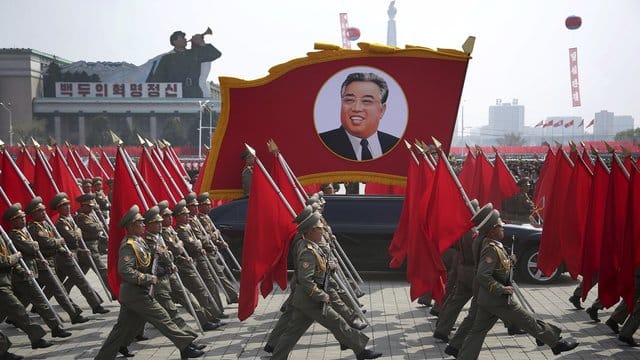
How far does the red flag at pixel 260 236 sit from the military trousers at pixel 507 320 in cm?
252

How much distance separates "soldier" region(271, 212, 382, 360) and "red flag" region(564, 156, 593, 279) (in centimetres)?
478

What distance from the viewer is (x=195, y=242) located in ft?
35.3

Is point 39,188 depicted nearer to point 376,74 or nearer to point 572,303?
point 376,74

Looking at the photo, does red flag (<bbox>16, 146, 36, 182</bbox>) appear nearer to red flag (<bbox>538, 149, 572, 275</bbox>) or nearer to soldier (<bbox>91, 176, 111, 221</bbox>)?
soldier (<bbox>91, 176, 111, 221</bbox>)

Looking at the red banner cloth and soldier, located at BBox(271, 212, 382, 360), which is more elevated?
the red banner cloth

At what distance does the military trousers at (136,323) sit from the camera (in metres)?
8.34

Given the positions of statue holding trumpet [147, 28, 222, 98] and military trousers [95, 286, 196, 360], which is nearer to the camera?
military trousers [95, 286, 196, 360]

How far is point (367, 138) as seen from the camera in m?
14.6

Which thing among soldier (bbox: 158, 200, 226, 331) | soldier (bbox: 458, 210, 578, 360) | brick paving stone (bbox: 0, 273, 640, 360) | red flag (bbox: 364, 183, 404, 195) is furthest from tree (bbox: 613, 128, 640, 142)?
soldier (bbox: 458, 210, 578, 360)

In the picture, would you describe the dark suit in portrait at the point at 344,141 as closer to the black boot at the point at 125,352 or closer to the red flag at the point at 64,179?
the red flag at the point at 64,179

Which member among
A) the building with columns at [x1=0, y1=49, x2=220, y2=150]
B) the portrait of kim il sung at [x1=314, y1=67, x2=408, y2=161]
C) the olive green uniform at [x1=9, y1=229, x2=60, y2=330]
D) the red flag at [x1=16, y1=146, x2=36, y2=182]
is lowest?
the olive green uniform at [x1=9, y1=229, x2=60, y2=330]

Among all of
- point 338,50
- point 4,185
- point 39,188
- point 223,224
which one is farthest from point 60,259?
point 338,50

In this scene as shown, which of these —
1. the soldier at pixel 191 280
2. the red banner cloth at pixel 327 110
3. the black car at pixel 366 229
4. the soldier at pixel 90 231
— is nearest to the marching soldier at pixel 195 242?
the soldier at pixel 191 280

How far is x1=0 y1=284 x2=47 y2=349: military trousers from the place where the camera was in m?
9.09
